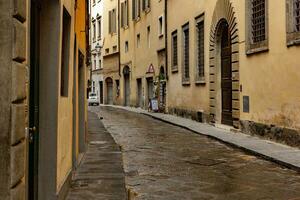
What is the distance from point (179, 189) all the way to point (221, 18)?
11971 millimetres

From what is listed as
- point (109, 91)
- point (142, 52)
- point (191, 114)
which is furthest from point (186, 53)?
point (109, 91)

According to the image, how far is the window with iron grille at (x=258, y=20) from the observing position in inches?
581

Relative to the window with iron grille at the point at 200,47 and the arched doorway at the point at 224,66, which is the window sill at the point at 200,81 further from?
the arched doorway at the point at 224,66

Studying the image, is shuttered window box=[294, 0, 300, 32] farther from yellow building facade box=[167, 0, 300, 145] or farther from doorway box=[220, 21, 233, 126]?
doorway box=[220, 21, 233, 126]

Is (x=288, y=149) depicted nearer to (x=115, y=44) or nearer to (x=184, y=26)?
(x=184, y=26)

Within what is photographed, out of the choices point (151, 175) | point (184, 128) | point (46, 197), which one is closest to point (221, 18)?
point (184, 128)

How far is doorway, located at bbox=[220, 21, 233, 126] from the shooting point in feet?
60.1

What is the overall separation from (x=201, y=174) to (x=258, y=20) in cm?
746

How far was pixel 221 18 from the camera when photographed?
61.4 feet

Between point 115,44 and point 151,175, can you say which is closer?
point 151,175

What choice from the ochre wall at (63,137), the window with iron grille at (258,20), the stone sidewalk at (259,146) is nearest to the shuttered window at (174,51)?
the stone sidewalk at (259,146)

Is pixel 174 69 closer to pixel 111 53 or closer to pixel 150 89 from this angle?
pixel 150 89

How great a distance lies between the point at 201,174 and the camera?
9.20m

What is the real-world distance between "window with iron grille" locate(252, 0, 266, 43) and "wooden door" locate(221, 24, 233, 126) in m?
2.72
